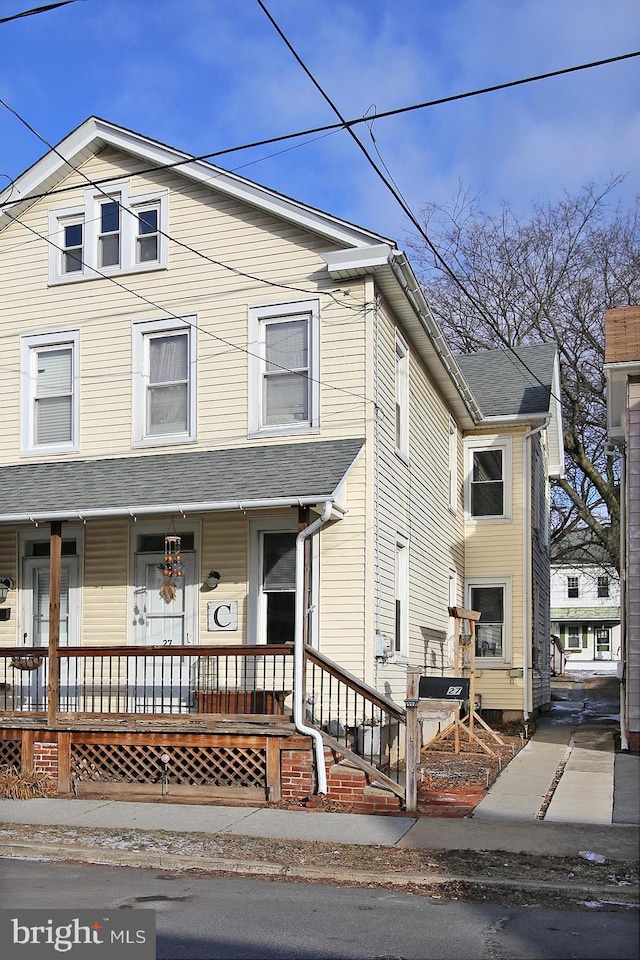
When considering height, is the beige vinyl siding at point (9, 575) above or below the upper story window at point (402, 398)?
below

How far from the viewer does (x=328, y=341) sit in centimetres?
1386

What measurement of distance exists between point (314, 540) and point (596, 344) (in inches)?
752

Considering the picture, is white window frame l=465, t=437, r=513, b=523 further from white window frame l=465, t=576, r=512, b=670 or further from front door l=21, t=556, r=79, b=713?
front door l=21, t=556, r=79, b=713

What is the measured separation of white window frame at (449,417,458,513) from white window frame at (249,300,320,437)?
672 centimetres

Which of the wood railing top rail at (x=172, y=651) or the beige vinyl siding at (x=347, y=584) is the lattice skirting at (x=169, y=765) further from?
the beige vinyl siding at (x=347, y=584)

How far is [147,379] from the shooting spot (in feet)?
48.8

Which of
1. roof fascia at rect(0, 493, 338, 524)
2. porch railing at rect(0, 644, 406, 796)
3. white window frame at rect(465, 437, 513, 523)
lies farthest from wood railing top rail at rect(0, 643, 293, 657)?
white window frame at rect(465, 437, 513, 523)

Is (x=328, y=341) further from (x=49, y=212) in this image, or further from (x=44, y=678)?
(x=44, y=678)

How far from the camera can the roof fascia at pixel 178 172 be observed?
45.2 feet

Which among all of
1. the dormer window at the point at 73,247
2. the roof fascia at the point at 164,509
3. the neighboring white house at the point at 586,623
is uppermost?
the dormer window at the point at 73,247

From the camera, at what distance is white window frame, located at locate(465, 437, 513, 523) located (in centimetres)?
2092

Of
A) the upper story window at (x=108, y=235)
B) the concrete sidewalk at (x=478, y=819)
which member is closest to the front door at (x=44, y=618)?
the concrete sidewalk at (x=478, y=819)

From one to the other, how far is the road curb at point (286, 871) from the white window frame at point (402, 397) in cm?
787

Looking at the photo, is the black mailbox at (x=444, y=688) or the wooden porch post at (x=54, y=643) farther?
the black mailbox at (x=444, y=688)
